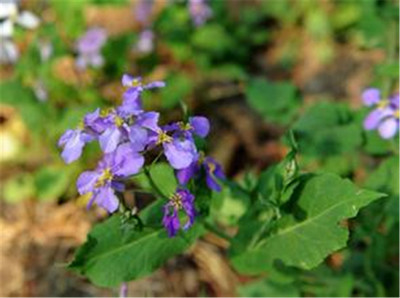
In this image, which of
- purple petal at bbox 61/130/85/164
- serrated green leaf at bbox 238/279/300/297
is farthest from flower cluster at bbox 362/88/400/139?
purple petal at bbox 61/130/85/164

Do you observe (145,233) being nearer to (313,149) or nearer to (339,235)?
(339,235)

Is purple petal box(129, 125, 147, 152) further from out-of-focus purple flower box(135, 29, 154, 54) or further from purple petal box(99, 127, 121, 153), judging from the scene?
out-of-focus purple flower box(135, 29, 154, 54)

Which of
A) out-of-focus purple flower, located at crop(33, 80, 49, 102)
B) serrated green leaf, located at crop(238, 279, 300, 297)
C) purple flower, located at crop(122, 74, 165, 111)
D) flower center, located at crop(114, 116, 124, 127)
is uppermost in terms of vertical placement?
purple flower, located at crop(122, 74, 165, 111)

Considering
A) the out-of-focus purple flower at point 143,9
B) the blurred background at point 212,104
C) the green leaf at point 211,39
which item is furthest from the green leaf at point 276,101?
the out-of-focus purple flower at point 143,9

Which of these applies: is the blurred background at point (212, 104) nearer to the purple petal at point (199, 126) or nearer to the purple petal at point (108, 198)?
the purple petal at point (199, 126)

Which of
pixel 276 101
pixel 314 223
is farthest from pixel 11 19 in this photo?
pixel 314 223
